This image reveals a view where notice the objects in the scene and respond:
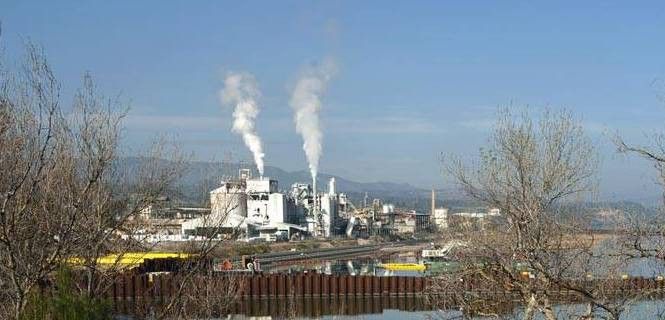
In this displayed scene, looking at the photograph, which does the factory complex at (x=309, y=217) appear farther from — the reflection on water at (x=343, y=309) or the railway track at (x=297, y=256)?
the reflection on water at (x=343, y=309)

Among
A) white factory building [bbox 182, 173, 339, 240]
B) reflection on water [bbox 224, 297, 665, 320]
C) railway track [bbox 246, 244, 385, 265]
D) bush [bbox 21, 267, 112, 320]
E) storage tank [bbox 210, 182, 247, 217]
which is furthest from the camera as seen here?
white factory building [bbox 182, 173, 339, 240]

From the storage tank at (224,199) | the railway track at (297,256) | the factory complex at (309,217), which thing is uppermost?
the storage tank at (224,199)

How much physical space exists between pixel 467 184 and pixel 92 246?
7067 millimetres

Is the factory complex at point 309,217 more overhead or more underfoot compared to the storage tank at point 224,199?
more underfoot

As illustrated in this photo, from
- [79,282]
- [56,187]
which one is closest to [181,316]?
[79,282]

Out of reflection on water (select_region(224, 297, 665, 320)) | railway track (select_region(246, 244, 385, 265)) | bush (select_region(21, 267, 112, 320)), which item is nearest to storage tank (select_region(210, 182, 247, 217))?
bush (select_region(21, 267, 112, 320))

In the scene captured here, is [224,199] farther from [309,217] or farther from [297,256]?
[309,217]

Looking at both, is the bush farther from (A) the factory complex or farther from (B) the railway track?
(A) the factory complex

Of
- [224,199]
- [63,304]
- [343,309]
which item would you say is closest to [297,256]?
[343,309]

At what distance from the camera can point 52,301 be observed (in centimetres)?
1107

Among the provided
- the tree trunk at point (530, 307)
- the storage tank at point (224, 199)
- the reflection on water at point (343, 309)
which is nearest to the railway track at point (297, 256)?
the reflection on water at point (343, 309)

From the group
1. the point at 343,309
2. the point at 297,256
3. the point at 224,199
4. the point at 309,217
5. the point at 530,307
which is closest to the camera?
the point at 530,307

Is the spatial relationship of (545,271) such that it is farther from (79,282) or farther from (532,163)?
(79,282)

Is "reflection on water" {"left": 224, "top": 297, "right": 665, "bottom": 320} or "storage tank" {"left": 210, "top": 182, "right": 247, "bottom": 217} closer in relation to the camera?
"storage tank" {"left": 210, "top": 182, "right": 247, "bottom": 217}
